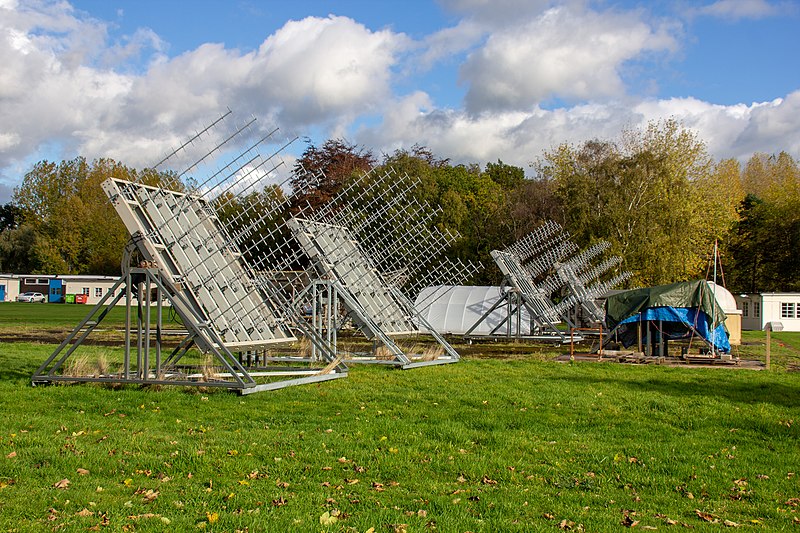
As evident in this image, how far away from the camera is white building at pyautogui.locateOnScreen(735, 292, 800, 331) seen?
150ft

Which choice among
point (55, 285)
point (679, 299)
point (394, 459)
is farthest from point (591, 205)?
point (55, 285)

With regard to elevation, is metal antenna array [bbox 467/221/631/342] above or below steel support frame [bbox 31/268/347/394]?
above

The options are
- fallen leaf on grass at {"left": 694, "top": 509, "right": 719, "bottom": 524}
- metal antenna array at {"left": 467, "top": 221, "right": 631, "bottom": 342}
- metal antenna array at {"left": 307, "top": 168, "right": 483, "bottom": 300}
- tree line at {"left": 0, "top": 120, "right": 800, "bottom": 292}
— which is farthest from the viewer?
tree line at {"left": 0, "top": 120, "right": 800, "bottom": 292}

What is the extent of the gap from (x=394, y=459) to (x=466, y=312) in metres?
26.4

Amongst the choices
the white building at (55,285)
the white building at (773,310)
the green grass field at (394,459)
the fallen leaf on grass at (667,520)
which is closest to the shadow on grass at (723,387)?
the green grass field at (394,459)

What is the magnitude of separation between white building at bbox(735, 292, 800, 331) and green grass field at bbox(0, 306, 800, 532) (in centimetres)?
3405

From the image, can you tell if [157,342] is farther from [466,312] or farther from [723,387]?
[466,312]

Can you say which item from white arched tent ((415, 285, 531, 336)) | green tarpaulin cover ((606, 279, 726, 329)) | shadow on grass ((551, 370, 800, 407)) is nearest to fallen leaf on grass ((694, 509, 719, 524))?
shadow on grass ((551, 370, 800, 407))

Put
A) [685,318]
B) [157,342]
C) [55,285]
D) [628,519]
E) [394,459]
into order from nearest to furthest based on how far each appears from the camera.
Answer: [628,519]
[394,459]
[157,342]
[685,318]
[55,285]

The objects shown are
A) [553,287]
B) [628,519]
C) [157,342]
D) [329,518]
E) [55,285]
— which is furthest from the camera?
[55,285]

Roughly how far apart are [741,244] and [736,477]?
55595mm

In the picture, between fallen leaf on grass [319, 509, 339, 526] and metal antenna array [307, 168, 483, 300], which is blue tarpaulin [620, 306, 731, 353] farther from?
fallen leaf on grass [319, 509, 339, 526]

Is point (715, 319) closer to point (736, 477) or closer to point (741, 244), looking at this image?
point (736, 477)

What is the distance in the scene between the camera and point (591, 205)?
143ft
